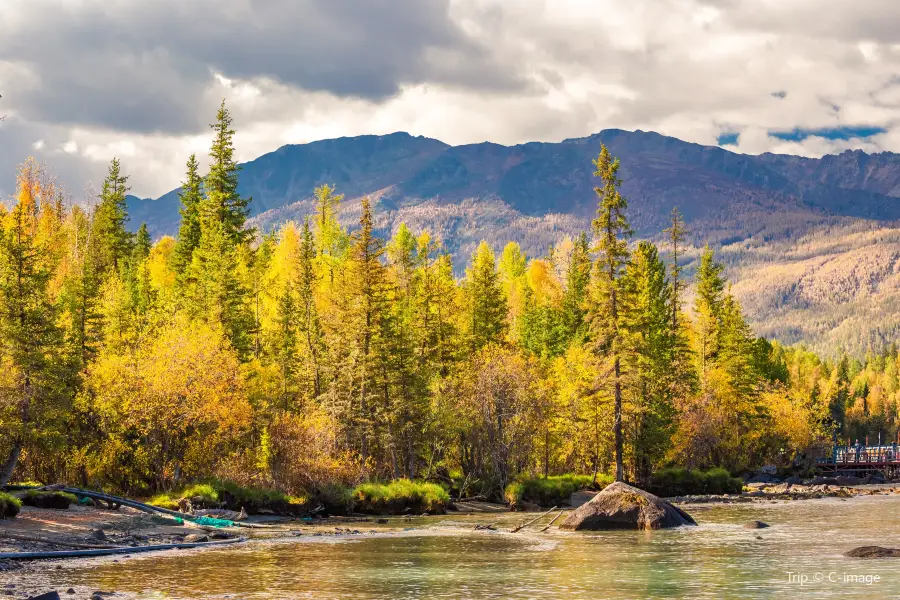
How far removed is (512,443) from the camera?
60.8 meters

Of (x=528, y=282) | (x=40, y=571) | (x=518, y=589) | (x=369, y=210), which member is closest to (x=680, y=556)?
(x=518, y=589)

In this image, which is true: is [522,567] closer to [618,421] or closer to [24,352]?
[24,352]

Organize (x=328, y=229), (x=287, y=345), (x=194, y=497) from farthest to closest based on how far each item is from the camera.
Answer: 1. (x=328, y=229)
2. (x=287, y=345)
3. (x=194, y=497)

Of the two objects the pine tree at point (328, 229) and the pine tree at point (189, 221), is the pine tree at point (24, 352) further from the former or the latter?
the pine tree at point (328, 229)

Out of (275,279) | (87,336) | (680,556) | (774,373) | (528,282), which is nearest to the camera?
(680,556)

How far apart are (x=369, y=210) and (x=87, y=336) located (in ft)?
68.3

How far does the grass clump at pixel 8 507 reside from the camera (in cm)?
3145

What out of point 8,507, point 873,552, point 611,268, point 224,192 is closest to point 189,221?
point 224,192

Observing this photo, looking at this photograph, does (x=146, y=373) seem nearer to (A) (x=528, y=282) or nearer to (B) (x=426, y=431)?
(B) (x=426, y=431)

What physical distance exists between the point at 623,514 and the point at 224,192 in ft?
189

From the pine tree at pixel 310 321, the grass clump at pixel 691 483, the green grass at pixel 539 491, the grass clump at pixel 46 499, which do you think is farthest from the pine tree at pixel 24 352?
the grass clump at pixel 691 483

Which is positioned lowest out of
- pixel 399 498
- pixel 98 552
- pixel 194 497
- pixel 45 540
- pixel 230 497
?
pixel 399 498

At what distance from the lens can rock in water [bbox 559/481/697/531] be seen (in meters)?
39.2

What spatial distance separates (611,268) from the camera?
62344 millimetres
